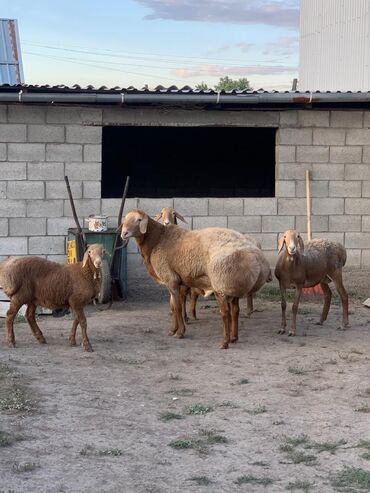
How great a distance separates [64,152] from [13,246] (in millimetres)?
1573

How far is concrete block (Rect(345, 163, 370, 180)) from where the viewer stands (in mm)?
13836

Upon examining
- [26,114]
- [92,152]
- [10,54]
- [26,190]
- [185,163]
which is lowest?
[26,190]

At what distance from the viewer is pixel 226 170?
1862cm

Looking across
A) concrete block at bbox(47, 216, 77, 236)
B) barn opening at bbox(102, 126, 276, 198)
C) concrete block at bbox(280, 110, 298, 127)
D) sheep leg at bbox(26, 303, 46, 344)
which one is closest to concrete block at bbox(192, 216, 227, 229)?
concrete block at bbox(280, 110, 298, 127)

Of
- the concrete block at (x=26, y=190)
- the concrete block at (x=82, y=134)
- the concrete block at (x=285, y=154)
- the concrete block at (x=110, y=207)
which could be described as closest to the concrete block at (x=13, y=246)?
the concrete block at (x=26, y=190)

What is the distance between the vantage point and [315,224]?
45.3 feet

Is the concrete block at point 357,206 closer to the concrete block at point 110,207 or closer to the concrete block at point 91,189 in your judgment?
the concrete block at point 110,207

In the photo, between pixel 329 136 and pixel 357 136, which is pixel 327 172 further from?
pixel 357 136

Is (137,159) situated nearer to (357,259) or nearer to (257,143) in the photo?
(257,143)

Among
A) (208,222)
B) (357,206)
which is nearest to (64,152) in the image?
(208,222)

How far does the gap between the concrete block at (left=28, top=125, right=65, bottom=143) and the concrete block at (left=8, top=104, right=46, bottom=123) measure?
10 centimetres

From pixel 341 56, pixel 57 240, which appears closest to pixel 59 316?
pixel 57 240

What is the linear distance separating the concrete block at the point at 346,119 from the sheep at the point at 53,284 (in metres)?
5.33

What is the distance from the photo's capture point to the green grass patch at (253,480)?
591cm
